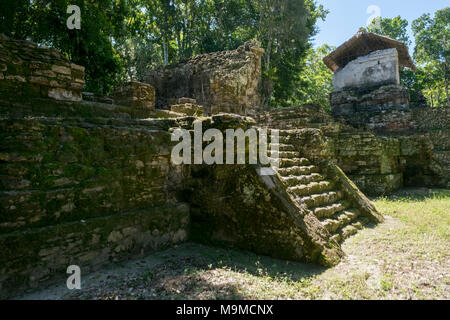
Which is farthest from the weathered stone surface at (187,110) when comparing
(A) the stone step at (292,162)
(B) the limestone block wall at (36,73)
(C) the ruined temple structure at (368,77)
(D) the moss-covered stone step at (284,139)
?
(C) the ruined temple structure at (368,77)

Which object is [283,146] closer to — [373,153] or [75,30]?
[373,153]

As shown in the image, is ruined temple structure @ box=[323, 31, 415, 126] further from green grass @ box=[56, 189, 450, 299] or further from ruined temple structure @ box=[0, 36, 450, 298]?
green grass @ box=[56, 189, 450, 299]

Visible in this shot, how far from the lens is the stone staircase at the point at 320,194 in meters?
5.12

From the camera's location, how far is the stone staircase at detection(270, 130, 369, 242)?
5119 mm

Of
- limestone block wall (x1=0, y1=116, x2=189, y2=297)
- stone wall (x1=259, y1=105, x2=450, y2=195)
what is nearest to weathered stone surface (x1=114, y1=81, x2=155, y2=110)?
limestone block wall (x1=0, y1=116, x2=189, y2=297)

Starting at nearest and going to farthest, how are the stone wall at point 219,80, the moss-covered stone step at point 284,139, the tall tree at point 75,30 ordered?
the moss-covered stone step at point 284,139, the tall tree at point 75,30, the stone wall at point 219,80

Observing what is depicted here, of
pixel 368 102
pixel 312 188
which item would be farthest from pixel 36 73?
pixel 368 102

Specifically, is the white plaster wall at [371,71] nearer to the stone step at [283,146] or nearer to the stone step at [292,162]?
the stone step at [283,146]

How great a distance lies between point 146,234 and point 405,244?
4.48m

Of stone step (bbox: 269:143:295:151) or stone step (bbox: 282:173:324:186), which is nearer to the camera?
stone step (bbox: 282:173:324:186)

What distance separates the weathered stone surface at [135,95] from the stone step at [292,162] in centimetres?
435

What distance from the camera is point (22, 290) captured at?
294cm
